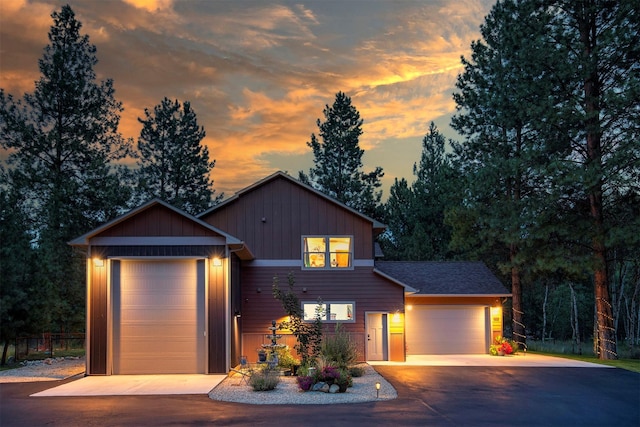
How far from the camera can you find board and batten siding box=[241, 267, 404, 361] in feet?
72.0

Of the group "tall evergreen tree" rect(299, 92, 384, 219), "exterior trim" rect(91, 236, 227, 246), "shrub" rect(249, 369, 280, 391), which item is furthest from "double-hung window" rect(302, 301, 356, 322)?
"tall evergreen tree" rect(299, 92, 384, 219)

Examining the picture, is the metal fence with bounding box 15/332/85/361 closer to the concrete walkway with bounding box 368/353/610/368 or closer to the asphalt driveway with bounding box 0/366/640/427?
the asphalt driveway with bounding box 0/366/640/427

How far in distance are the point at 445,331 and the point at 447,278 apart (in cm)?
221

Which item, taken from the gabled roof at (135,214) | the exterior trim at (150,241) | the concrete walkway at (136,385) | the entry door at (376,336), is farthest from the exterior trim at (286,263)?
the concrete walkway at (136,385)

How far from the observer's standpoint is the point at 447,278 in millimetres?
25656

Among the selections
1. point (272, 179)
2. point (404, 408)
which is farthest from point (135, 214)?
point (404, 408)

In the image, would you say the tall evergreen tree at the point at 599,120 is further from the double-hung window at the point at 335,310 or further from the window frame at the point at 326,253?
the double-hung window at the point at 335,310

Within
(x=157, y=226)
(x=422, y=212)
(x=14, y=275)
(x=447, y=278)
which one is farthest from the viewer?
(x=422, y=212)

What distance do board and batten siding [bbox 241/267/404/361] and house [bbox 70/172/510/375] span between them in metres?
0.04

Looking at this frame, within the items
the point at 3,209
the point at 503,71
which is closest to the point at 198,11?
the point at 3,209

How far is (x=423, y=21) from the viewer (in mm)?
21250

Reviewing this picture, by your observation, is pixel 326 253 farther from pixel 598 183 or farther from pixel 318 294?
pixel 598 183

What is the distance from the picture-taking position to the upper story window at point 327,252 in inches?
878

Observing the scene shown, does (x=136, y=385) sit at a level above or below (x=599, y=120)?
below
